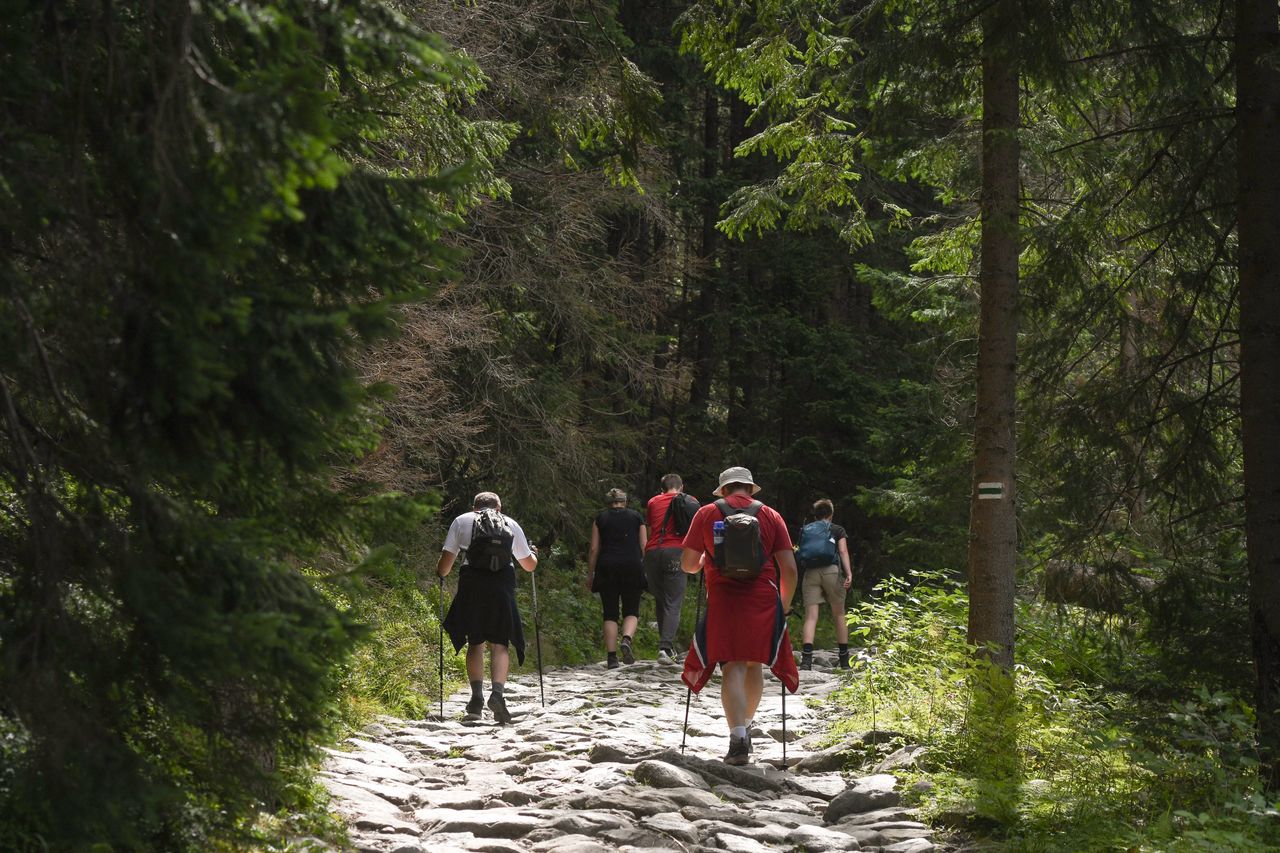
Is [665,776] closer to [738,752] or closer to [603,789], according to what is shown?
[603,789]

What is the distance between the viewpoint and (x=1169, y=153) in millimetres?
9469

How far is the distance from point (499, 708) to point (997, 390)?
5112mm

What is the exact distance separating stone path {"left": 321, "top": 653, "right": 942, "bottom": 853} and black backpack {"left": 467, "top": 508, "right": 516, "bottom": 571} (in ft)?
4.67

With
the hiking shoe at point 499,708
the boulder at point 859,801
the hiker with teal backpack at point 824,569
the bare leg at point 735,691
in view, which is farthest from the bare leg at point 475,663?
the hiker with teal backpack at point 824,569

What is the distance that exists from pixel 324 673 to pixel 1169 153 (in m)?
7.86

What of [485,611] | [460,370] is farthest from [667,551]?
[460,370]

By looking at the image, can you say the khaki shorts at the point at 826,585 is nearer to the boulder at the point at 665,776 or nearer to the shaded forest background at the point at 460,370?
the shaded forest background at the point at 460,370

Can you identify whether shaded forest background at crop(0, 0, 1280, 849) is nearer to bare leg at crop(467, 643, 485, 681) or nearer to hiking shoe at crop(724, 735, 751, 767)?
bare leg at crop(467, 643, 485, 681)

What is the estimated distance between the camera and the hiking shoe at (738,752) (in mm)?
8883

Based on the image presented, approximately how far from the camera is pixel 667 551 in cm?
1508

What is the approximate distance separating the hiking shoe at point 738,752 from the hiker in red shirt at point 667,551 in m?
5.68

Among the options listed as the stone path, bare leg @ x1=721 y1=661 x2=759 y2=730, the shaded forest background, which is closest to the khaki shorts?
the shaded forest background

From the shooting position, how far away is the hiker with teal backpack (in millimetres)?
14586

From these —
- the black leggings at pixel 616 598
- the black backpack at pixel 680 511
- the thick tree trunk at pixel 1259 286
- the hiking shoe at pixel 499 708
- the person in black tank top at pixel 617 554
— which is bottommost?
the hiking shoe at pixel 499 708
